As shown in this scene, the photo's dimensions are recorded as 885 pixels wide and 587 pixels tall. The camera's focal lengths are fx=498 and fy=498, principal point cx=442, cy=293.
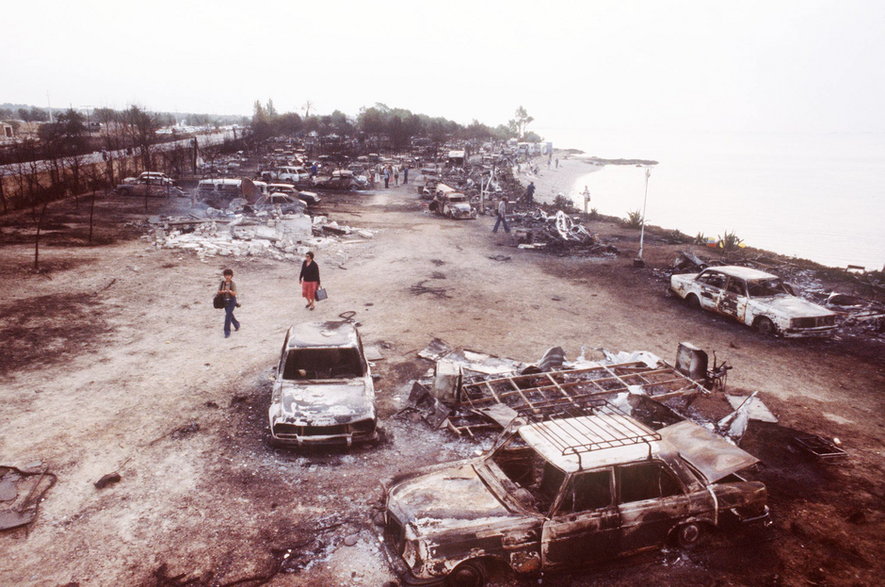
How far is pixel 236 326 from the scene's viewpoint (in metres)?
11.2

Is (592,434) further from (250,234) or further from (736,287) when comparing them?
(250,234)

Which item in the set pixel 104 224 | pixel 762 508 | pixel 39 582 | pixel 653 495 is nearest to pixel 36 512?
pixel 39 582

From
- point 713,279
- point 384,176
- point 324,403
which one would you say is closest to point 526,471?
point 324,403

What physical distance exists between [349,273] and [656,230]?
17.1m

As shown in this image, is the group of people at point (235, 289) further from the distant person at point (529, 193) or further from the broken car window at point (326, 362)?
the distant person at point (529, 193)

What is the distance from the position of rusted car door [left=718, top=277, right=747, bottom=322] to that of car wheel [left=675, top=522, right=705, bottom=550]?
9.33m

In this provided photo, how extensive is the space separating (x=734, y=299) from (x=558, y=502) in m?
10.8

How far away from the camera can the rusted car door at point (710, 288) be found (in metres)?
13.6

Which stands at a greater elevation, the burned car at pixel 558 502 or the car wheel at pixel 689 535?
the burned car at pixel 558 502

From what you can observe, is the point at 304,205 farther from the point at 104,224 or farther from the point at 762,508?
the point at 762,508

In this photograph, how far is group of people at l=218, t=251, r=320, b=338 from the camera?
35.1 feet

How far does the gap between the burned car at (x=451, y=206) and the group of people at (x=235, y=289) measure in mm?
16102

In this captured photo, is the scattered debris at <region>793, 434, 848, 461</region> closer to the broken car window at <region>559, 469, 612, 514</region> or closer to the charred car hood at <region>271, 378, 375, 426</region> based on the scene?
the broken car window at <region>559, 469, 612, 514</region>

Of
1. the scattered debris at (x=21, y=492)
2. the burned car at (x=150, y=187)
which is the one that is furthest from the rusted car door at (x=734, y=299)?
the burned car at (x=150, y=187)
